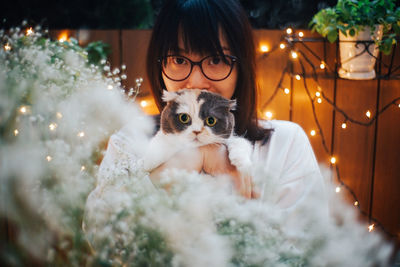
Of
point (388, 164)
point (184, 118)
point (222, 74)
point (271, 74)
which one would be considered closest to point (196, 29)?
point (222, 74)

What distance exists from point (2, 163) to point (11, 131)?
0.25 feet

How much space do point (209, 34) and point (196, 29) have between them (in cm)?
4

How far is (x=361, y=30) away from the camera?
1524mm

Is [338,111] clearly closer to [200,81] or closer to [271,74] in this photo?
[271,74]

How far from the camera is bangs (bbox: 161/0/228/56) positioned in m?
0.93

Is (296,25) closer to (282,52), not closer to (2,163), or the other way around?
(282,52)

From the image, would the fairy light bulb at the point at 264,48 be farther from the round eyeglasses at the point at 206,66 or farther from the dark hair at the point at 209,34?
the round eyeglasses at the point at 206,66

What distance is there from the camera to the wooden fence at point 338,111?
1.84m

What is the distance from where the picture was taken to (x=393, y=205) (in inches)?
75.6

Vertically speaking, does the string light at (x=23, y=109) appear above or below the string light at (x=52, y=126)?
above

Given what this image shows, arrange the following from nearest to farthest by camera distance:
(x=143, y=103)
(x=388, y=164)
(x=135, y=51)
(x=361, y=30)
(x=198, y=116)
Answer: (x=198, y=116) < (x=361, y=30) < (x=143, y=103) < (x=388, y=164) < (x=135, y=51)

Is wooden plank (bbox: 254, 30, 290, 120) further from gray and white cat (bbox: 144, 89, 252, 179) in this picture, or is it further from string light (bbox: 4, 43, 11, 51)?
string light (bbox: 4, 43, 11, 51)

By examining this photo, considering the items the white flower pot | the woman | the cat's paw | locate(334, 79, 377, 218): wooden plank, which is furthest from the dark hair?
locate(334, 79, 377, 218): wooden plank

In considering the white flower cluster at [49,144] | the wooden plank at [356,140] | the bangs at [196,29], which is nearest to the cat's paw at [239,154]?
the bangs at [196,29]
